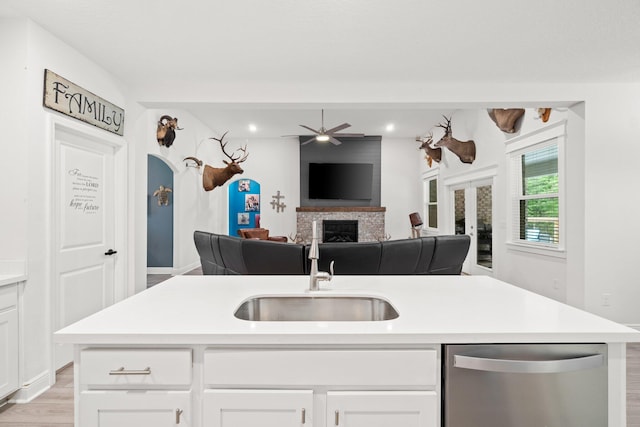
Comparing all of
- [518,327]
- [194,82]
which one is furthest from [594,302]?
[194,82]

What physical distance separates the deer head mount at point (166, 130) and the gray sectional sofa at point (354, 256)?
2.43 meters

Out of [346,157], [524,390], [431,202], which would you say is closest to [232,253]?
[524,390]

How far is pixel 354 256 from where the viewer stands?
3.19 m

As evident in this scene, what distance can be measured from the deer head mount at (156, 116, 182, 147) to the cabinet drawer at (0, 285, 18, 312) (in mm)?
3487

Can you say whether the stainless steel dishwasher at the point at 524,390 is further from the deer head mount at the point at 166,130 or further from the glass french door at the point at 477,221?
the deer head mount at the point at 166,130

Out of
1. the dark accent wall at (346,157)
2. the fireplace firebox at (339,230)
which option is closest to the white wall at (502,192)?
the dark accent wall at (346,157)

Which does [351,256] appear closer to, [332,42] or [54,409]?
[332,42]

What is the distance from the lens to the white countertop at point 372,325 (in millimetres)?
1014

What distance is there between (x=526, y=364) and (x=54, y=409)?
2.65 metres

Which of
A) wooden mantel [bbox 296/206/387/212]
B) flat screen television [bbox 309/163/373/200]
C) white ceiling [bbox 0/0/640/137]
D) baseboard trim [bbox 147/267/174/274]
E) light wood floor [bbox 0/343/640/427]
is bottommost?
light wood floor [bbox 0/343/640/427]

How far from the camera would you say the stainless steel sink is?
152 centimetres

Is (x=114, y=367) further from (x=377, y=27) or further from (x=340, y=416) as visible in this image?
(x=377, y=27)

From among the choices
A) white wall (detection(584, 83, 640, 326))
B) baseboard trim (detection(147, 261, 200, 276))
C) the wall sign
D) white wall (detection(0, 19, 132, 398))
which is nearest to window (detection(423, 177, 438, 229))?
white wall (detection(584, 83, 640, 326))

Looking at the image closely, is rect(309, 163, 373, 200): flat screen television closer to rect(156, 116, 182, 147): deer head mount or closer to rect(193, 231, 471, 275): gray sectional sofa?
rect(156, 116, 182, 147): deer head mount
